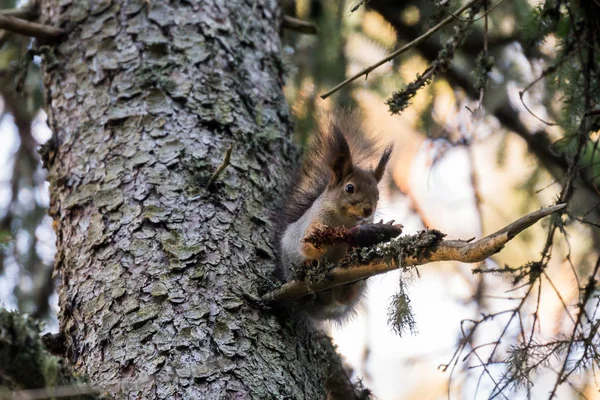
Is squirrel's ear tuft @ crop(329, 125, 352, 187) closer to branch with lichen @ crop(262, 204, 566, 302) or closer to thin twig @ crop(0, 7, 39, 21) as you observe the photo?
branch with lichen @ crop(262, 204, 566, 302)

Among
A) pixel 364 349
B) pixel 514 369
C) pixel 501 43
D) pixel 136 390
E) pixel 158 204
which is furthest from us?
pixel 501 43

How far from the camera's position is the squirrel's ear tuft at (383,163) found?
2424 mm

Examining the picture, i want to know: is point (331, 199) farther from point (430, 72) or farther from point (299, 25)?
point (299, 25)

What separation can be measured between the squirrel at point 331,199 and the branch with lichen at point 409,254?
194mm

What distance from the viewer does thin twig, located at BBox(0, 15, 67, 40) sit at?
2420mm

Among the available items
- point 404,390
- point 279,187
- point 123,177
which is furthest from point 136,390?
point 404,390

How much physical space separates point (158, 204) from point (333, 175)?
2.11ft

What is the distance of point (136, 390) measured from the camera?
1.63 m

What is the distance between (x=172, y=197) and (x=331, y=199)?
1.76 feet

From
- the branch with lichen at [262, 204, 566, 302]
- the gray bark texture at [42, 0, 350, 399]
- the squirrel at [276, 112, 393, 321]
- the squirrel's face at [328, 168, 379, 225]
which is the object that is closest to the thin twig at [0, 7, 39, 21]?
the gray bark texture at [42, 0, 350, 399]

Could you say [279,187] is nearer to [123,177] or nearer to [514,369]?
[123,177]

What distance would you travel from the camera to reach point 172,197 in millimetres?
2010

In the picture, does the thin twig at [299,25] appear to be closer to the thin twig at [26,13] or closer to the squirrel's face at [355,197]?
the squirrel's face at [355,197]

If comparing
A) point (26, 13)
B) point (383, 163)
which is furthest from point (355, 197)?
point (26, 13)
